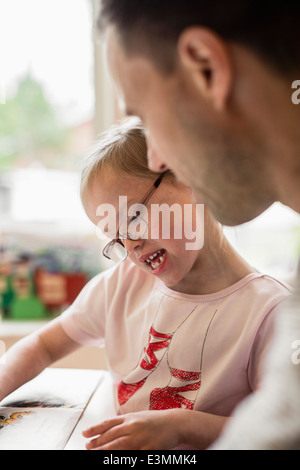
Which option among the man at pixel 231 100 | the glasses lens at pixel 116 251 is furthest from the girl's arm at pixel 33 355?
the man at pixel 231 100

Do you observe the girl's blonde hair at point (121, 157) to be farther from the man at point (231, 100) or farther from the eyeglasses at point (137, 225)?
the man at point (231, 100)

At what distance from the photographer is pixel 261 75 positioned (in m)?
0.52

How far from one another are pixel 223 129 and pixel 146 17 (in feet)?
0.47

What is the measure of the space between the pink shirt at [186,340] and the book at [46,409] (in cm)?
10

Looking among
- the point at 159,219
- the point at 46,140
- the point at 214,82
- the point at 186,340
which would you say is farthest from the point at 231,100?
the point at 46,140

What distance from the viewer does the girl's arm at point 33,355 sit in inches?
41.1

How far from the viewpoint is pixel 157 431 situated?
0.73m

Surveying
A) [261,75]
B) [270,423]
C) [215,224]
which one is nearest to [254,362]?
[215,224]

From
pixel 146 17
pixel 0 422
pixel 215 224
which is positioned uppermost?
pixel 146 17

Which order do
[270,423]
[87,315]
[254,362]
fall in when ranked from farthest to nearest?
[87,315], [254,362], [270,423]

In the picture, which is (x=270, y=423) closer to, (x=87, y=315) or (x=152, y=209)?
(x=152, y=209)

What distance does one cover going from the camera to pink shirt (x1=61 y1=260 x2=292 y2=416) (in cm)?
87

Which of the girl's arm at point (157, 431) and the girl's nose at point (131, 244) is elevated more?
the girl's nose at point (131, 244)

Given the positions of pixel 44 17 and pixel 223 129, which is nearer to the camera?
pixel 223 129
